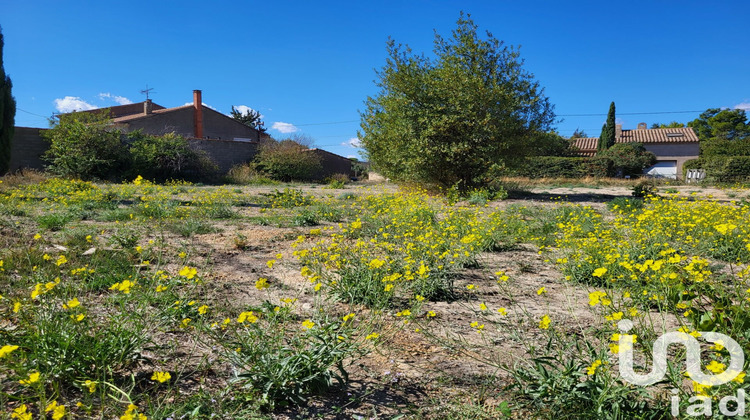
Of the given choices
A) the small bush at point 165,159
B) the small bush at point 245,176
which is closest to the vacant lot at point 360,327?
the small bush at point 165,159

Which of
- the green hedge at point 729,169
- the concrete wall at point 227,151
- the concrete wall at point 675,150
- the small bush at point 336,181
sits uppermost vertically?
the concrete wall at point 675,150

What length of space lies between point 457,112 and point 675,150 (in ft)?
130

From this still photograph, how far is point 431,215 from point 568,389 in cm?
480

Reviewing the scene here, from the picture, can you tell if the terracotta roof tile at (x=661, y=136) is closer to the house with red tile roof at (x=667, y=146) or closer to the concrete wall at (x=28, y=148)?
the house with red tile roof at (x=667, y=146)

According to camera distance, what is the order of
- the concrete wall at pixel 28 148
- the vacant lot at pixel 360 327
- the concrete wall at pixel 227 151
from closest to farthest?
the vacant lot at pixel 360 327 → the concrete wall at pixel 28 148 → the concrete wall at pixel 227 151

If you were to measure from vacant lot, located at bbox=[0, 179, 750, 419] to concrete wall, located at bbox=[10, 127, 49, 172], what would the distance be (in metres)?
18.4

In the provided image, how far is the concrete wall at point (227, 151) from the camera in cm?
2291

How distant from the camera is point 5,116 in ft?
58.7

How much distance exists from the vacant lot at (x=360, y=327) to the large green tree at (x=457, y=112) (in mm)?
7599

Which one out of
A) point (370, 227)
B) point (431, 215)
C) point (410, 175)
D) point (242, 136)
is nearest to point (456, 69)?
point (410, 175)

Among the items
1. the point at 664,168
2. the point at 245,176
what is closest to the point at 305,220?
the point at 245,176

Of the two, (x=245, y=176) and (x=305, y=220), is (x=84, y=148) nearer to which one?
(x=245, y=176)

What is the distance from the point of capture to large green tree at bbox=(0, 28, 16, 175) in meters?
17.5

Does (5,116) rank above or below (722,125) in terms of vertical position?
below
